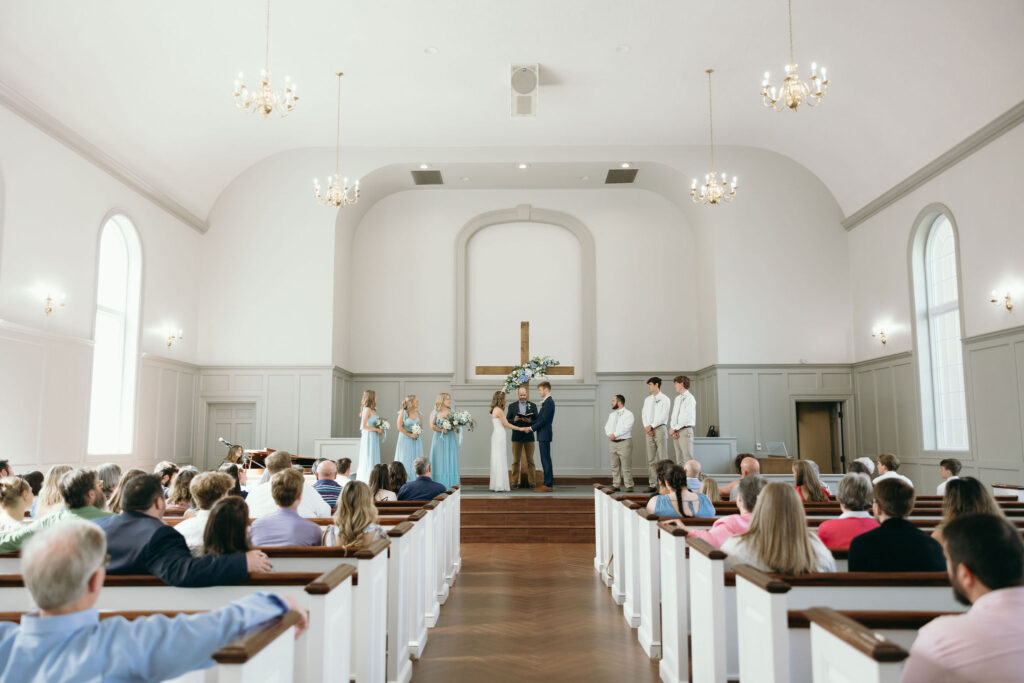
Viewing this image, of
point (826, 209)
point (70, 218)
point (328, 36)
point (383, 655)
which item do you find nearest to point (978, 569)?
point (383, 655)

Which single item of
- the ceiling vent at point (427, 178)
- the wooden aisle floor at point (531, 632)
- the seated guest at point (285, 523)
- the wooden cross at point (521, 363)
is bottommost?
the wooden aisle floor at point (531, 632)

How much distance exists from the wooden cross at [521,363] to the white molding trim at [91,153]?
224 inches

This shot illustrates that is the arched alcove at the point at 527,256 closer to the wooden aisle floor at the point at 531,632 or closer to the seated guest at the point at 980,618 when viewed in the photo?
the wooden aisle floor at the point at 531,632

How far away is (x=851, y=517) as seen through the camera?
3818 millimetres

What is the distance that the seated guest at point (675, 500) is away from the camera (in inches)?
204

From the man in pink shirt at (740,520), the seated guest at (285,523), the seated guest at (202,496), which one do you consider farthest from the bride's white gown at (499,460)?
the seated guest at (202,496)

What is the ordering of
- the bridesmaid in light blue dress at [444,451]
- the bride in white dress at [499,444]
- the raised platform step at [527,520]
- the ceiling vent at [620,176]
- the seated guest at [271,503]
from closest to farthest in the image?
the seated guest at [271,503], the raised platform step at [527,520], the bridesmaid in light blue dress at [444,451], the bride in white dress at [499,444], the ceiling vent at [620,176]

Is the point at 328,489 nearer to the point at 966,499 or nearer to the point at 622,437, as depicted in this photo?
the point at 966,499

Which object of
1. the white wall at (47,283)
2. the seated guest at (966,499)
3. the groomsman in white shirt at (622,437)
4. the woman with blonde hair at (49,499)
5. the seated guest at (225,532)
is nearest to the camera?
the seated guest at (225,532)

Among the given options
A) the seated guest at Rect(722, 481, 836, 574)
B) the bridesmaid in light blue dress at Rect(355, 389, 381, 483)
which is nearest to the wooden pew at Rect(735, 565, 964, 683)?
the seated guest at Rect(722, 481, 836, 574)

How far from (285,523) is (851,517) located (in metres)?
2.91

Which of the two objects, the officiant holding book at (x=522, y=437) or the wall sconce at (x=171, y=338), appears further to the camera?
the wall sconce at (x=171, y=338)

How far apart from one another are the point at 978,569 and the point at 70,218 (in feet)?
33.8

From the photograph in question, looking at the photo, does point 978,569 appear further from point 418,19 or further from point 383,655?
point 418,19
